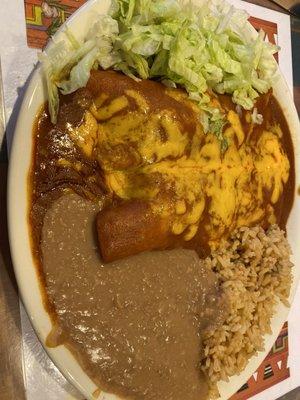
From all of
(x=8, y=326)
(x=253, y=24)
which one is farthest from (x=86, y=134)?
(x=253, y=24)

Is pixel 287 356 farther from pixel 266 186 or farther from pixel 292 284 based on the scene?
pixel 266 186

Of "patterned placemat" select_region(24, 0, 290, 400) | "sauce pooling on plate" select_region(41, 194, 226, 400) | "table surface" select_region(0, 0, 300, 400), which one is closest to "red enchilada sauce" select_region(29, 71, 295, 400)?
"sauce pooling on plate" select_region(41, 194, 226, 400)

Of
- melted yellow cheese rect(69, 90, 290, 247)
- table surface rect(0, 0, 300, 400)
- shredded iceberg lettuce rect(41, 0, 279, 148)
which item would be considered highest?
shredded iceberg lettuce rect(41, 0, 279, 148)

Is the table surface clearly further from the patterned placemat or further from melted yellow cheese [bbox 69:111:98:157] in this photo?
the patterned placemat

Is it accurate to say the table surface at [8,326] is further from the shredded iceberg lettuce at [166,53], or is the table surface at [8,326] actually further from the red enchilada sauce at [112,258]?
the shredded iceberg lettuce at [166,53]

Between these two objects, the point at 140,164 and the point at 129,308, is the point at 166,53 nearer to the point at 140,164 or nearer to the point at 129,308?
the point at 140,164

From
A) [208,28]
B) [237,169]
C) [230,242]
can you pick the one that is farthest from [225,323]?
[208,28]

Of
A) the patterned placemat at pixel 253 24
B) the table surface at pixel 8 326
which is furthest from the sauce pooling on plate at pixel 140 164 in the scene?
the patterned placemat at pixel 253 24
